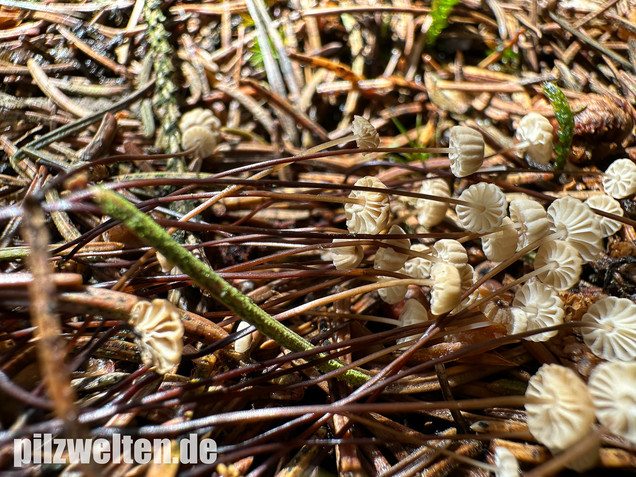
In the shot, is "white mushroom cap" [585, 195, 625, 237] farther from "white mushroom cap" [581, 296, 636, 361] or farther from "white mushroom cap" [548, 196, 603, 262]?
"white mushroom cap" [581, 296, 636, 361]

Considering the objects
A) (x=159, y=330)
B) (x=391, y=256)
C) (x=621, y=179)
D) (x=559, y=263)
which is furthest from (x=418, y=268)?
(x=159, y=330)

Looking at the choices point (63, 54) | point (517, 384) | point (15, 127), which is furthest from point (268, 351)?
point (63, 54)

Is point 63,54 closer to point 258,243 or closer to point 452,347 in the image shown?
point 258,243

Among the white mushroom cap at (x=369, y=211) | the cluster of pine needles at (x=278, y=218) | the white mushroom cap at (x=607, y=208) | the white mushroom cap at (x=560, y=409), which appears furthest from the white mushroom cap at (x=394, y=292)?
the white mushroom cap at (x=607, y=208)

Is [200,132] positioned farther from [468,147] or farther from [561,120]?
[561,120]

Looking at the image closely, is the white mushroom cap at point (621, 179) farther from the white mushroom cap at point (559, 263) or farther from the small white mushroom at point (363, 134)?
the small white mushroom at point (363, 134)

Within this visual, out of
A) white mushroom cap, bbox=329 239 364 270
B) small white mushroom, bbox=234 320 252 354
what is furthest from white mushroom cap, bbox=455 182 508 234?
small white mushroom, bbox=234 320 252 354

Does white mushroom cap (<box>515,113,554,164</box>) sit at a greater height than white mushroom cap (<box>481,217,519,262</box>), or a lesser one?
greater
